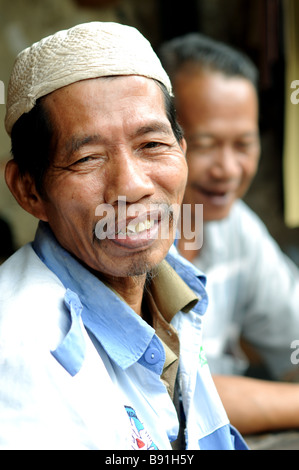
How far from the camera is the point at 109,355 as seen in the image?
127 centimetres

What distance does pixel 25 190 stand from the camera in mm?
1423

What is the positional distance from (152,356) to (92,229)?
34 cm

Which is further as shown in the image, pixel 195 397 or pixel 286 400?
pixel 286 400

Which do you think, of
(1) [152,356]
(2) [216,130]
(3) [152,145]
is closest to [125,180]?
(3) [152,145]

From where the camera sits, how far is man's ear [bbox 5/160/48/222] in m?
1.40

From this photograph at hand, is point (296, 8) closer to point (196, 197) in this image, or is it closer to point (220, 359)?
point (196, 197)

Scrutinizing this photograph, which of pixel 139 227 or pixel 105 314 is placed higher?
pixel 139 227

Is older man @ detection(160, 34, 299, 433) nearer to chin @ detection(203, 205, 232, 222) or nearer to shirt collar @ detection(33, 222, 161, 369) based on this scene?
chin @ detection(203, 205, 232, 222)

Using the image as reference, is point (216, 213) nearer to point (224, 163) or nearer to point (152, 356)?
point (224, 163)

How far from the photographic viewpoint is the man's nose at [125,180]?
4.04 feet

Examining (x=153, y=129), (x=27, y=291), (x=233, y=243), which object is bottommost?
(x=233, y=243)

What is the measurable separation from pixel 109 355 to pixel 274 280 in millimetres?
1808
